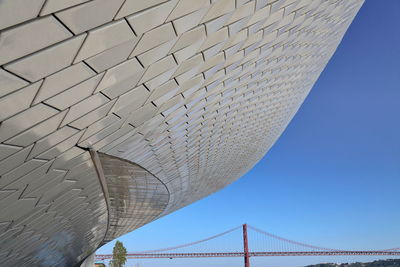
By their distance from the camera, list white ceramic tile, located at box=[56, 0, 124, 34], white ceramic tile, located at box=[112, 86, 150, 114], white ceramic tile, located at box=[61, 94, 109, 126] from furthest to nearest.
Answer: white ceramic tile, located at box=[112, 86, 150, 114], white ceramic tile, located at box=[61, 94, 109, 126], white ceramic tile, located at box=[56, 0, 124, 34]

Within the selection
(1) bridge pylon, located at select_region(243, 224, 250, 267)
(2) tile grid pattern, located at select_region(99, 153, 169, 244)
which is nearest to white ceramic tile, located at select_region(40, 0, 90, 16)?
(2) tile grid pattern, located at select_region(99, 153, 169, 244)

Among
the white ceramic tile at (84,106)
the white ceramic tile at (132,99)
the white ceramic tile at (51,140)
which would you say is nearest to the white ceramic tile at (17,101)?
the white ceramic tile at (84,106)

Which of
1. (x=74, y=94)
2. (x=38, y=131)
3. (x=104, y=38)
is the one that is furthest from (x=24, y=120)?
(x=104, y=38)

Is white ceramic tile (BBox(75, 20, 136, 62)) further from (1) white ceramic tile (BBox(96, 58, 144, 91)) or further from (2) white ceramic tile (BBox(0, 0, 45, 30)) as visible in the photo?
(2) white ceramic tile (BBox(0, 0, 45, 30))

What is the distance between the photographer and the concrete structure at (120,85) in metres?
3.43

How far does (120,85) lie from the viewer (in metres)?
5.08

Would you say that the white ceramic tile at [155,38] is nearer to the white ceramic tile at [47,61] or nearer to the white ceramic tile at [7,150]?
the white ceramic tile at [47,61]

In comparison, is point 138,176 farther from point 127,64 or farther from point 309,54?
point 127,64

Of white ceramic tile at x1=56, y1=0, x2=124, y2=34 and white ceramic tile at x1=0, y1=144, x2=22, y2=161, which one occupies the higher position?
white ceramic tile at x1=56, y1=0, x2=124, y2=34

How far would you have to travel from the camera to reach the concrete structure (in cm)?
343

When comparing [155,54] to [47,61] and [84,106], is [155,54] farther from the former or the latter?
A: [47,61]

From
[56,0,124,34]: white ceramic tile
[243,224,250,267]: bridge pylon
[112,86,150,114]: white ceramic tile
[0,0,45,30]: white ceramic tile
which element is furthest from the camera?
[243,224,250,267]: bridge pylon

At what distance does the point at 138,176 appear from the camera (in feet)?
42.3

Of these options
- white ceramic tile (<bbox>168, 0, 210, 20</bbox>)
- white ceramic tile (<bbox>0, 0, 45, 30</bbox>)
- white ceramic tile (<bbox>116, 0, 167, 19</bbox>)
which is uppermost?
white ceramic tile (<bbox>168, 0, 210, 20</bbox>)
